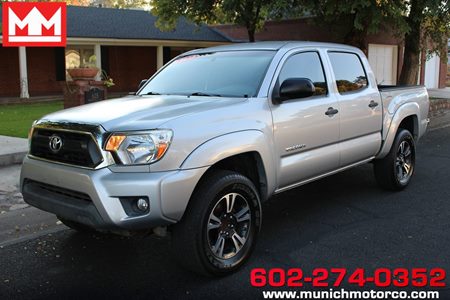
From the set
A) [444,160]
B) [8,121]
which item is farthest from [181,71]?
[8,121]

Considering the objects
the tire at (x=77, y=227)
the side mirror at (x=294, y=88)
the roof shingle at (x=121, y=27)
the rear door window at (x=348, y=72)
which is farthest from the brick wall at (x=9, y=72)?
the side mirror at (x=294, y=88)

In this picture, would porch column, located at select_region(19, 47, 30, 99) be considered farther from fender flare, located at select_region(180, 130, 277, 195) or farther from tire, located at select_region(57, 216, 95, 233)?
fender flare, located at select_region(180, 130, 277, 195)

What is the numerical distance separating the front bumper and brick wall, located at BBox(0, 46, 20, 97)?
20343 millimetres

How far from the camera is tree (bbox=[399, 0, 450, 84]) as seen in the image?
13.0m

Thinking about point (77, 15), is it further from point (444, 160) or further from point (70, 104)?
point (444, 160)

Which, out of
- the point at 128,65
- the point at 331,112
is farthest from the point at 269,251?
the point at 128,65

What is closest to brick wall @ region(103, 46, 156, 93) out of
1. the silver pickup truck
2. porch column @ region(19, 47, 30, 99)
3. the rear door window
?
porch column @ region(19, 47, 30, 99)

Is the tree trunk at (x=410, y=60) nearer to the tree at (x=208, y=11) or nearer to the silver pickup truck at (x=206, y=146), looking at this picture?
the tree at (x=208, y=11)

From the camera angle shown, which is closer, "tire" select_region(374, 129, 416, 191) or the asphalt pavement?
the asphalt pavement

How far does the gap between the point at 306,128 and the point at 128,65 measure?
22494 mm

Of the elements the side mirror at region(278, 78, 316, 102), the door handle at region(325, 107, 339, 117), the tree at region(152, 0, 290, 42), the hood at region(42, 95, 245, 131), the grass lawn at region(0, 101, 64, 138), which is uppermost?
the tree at region(152, 0, 290, 42)

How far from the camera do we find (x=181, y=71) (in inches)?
210

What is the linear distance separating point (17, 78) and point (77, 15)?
164 inches

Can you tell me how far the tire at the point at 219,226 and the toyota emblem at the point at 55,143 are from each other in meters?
1.10
